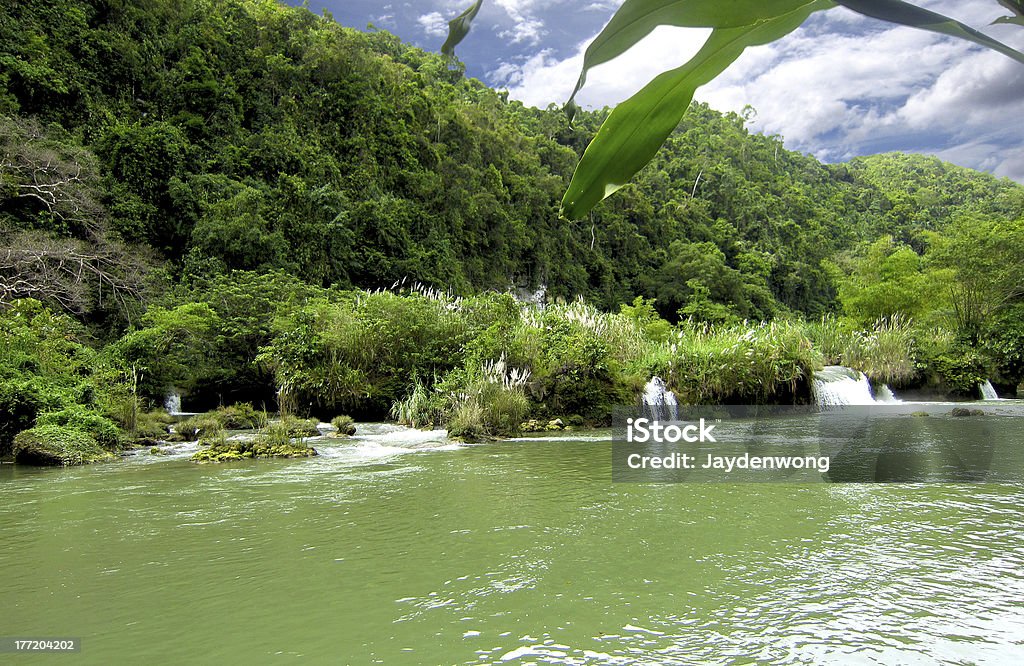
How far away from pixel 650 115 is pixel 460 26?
0.51 ft

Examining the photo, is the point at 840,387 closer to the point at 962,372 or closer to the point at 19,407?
the point at 962,372

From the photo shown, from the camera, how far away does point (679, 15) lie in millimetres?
404

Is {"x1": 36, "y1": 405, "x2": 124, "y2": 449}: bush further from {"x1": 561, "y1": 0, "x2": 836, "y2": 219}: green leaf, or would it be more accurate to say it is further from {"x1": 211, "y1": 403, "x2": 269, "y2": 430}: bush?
{"x1": 561, "y1": 0, "x2": 836, "y2": 219}: green leaf

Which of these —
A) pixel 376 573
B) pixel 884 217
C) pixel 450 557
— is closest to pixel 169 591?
pixel 376 573

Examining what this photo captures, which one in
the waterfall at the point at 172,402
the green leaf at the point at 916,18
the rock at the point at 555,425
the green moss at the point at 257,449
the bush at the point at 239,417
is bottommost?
the green moss at the point at 257,449

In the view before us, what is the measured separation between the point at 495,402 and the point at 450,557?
5.98m

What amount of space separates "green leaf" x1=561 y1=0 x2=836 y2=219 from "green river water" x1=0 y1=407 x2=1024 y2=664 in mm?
2448

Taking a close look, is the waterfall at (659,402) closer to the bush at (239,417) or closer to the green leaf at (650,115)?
the bush at (239,417)

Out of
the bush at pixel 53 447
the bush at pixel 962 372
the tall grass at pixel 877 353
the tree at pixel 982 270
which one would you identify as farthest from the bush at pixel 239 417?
the tree at pixel 982 270

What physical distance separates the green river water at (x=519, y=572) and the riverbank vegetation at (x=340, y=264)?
4032mm

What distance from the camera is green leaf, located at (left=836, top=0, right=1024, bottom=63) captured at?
314 millimetres

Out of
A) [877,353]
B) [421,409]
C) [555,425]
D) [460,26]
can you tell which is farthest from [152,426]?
[877,353]

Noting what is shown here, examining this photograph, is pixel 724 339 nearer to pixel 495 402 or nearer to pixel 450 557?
pixel 495 402

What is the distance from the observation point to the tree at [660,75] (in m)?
0.40
